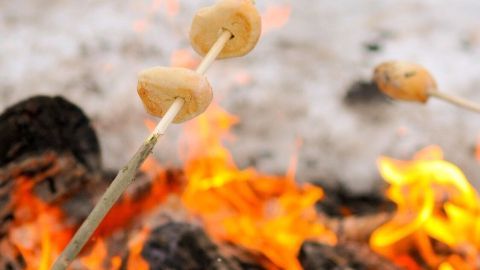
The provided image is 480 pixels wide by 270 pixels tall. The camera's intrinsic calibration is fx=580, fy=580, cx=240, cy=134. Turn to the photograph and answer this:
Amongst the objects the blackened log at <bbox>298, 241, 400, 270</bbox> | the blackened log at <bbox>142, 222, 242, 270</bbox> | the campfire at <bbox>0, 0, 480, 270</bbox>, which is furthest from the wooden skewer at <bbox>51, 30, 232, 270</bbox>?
the blackened log at <bbox>298, 241, 400, 270</bbox>

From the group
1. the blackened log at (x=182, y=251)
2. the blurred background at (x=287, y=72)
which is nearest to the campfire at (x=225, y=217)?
the blackened log at (x=182, y=251)

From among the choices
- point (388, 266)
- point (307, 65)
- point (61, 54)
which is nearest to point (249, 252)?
point (388, 266)

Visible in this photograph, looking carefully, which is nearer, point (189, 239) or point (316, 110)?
point (189, 239)


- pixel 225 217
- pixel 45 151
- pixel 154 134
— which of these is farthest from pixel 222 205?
pixel 154 134

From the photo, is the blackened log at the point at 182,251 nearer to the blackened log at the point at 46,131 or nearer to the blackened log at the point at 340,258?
the blackened log at the point at 340,258

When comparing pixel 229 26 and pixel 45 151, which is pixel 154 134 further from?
pixel 45 151

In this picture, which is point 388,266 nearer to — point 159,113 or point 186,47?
point 159,113

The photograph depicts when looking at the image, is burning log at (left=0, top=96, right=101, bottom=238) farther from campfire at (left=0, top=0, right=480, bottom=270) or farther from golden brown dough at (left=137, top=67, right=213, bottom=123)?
golden brown dough at (left=137, top=67, right=213, bottom=123)
